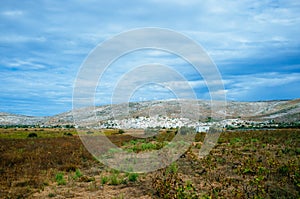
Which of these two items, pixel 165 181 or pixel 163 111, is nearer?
pixel 165 181

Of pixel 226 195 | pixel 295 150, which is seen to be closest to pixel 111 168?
pixel 226 195

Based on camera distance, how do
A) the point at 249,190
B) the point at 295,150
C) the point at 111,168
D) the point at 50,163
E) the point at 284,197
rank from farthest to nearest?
the point at 295,150, the point at 50,163, the point at 111,168, the point at 249,190, the point at 284,197

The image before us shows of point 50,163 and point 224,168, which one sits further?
point 50,163

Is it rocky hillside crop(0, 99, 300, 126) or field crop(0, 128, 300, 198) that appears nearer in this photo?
field crop(0, 128, 300, 198)

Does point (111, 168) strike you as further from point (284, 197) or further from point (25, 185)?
point (284, 197)

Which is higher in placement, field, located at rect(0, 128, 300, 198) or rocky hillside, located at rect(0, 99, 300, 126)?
rocky hillside, located at rect(0, 99, 300, 126)

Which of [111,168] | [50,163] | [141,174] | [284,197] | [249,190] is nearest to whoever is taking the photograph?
[284,197]

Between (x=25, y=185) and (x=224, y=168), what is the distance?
7.31 meters

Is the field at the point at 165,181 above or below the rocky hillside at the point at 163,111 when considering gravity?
below

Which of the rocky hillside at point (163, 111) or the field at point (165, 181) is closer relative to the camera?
the field at point (165, 181)

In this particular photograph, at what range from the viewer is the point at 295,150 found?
50.2 ft

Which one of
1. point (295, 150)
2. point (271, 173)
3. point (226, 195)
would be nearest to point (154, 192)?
point (226, 195)

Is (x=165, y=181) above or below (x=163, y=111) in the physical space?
below

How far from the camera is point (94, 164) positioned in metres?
14.5
